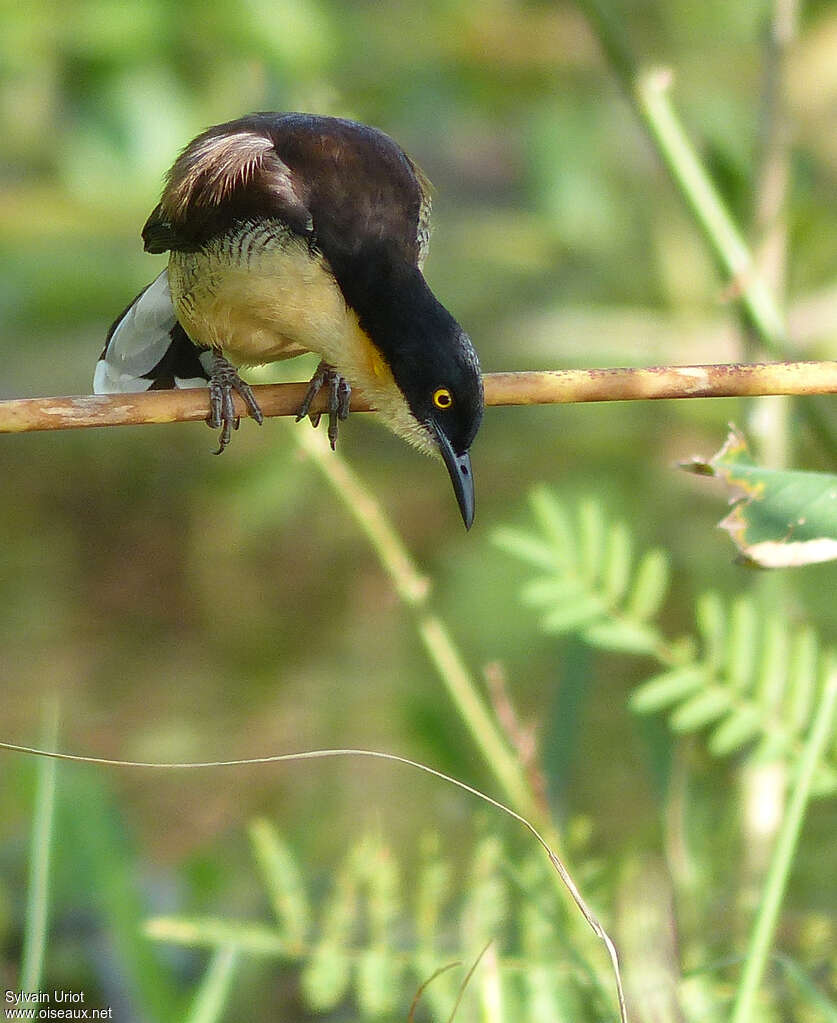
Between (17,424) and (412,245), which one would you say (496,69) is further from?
(17,424)

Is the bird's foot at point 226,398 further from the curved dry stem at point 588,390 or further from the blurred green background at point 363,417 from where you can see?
the blurred green background at point 363,417

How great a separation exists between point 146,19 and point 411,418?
3410mm

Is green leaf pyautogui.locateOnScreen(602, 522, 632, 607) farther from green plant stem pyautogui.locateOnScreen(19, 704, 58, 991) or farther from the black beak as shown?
green plant stem pyautogui.locateOnScreen(19, 704, 58, 991)

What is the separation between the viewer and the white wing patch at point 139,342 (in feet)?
12.0

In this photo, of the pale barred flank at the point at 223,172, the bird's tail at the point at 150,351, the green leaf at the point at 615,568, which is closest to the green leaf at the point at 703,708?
the green leaf at the point at 615,568

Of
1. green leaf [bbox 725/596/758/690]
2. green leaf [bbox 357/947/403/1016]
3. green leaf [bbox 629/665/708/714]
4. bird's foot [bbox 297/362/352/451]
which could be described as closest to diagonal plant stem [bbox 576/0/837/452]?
green leaf [bbox 725/596/758/690]

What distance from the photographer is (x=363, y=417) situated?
5.88 metres

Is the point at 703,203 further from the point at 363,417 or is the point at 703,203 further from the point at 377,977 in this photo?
the point at 363,417

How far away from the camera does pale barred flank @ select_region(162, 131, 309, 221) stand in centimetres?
294

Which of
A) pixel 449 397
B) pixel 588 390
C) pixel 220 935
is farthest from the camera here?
pixel 449 397

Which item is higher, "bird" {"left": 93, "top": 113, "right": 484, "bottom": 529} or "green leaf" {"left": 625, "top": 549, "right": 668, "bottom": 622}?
"bird" {"left": 93, "top": 113, "right": 484, "bottom": 529}

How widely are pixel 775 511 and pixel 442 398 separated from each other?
84 centimetres

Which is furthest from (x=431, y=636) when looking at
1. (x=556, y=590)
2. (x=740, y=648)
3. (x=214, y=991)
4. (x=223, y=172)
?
(x=223, y=172)

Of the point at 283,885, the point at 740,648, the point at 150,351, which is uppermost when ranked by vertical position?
the point at 150,351
